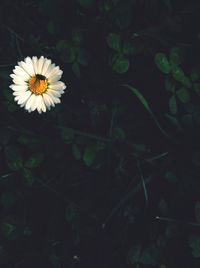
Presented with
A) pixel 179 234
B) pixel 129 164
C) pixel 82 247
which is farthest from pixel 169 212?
pixel 82 247

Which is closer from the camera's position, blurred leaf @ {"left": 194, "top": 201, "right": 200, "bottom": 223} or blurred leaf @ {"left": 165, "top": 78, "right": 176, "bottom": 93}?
blurred leaf @ {"left": 194, "top": 201, "right": 200, "bottom": 223}

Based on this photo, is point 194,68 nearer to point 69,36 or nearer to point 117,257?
point 69,36

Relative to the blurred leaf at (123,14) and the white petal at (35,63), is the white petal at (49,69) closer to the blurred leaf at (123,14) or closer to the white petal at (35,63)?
the white petal at (35,63)

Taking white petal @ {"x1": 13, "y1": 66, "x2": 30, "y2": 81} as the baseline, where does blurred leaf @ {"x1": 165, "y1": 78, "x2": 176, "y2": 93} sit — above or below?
below

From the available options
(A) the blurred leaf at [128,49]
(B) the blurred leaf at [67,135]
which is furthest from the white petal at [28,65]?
(A) the blurred leaf at [128,49]

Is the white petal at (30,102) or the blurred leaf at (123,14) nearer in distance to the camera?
the white petal at (30,102)

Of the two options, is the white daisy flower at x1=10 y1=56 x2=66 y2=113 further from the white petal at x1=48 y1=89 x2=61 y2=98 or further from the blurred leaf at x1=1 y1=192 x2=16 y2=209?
the blurred leaf at x1=1 y1=192 x2=16 y2=209

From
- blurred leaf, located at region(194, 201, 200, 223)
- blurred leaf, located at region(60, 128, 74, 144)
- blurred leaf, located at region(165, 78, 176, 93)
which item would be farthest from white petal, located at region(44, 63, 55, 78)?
blurred leaf, located at region(194, 201, 200, 223)
